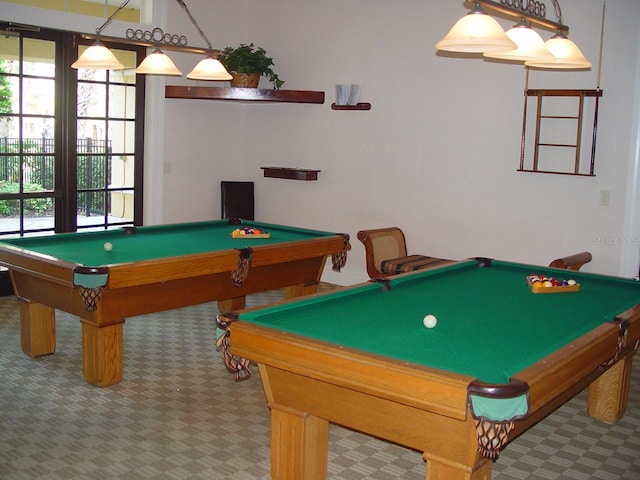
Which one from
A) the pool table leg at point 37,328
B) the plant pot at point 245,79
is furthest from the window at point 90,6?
the pool table leg at point 37,328

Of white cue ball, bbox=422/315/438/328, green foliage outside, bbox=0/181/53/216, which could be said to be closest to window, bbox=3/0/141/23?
green foliage outside, bbox=0/181/53/216

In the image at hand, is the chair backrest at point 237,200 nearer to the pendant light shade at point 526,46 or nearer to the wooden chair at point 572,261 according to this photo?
the wooden chair at point 572,261

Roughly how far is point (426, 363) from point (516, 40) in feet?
6.05

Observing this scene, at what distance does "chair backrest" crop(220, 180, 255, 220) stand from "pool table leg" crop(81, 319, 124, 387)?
11.6 ft

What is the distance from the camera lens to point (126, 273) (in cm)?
400

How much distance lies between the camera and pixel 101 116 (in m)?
6.84

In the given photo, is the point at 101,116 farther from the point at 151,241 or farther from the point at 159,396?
the point at 159,396

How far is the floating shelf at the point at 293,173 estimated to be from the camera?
7.39m

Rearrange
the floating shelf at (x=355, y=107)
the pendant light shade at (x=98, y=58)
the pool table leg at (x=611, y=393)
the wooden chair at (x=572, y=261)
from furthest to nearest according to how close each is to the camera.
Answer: the floating shelf at (x=355, y=107)
the wooden chair at (x=572, y=261)
the pendant light shade at (x=98, y=58)
the pool table leg at (x=611, y=393)

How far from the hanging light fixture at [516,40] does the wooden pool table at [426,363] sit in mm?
1162

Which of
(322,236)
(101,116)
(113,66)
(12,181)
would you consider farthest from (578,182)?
(12,181)

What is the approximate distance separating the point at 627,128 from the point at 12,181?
5.07 m

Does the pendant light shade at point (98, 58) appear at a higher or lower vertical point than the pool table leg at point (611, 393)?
higher

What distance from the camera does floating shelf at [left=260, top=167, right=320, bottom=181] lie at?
7.39 metres
